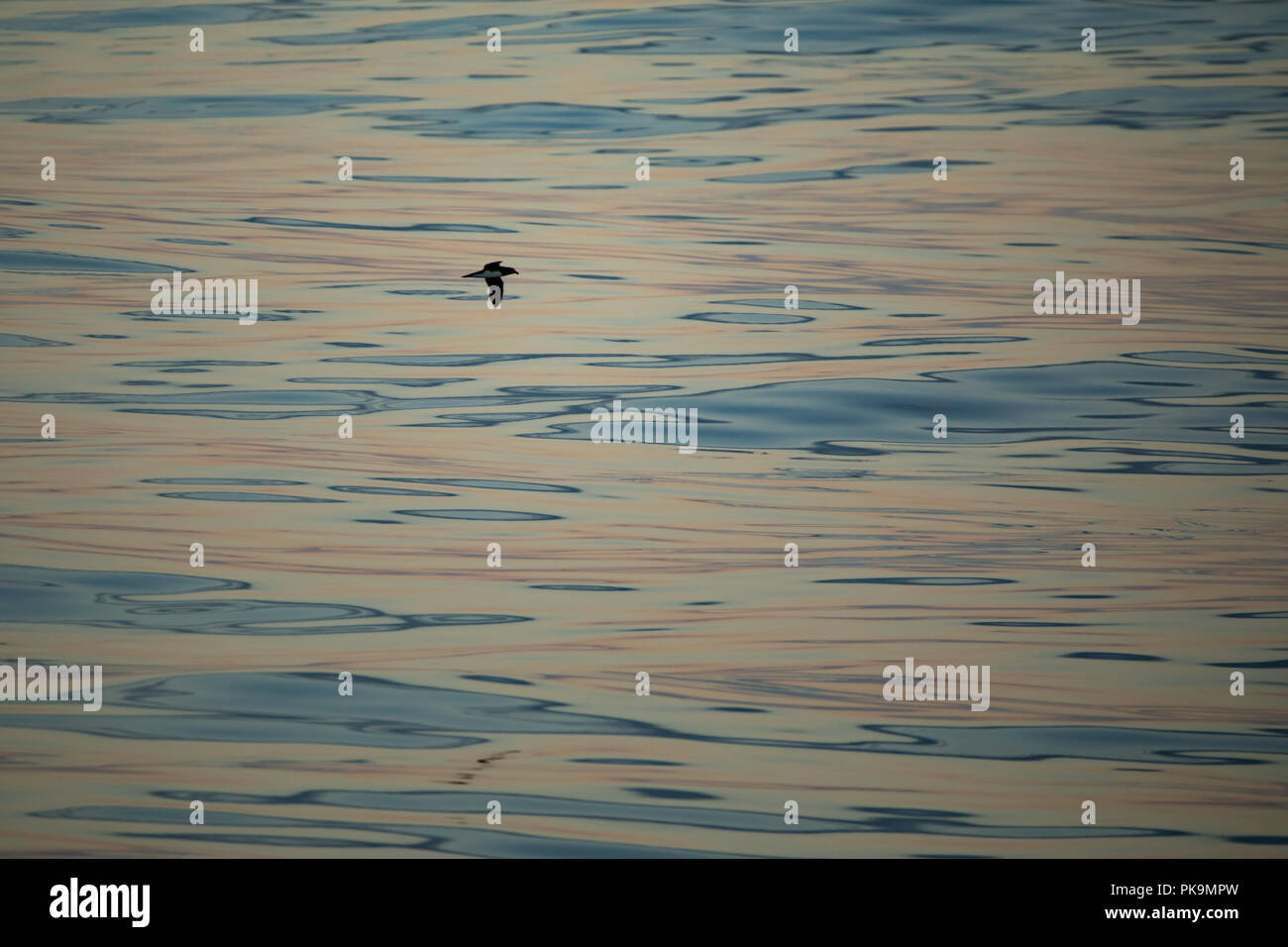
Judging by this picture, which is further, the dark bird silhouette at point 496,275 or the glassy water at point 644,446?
the dark bird silhouette at point 496,275

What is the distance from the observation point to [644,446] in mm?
4660

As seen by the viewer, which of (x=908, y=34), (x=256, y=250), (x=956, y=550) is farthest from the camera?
(x=908, y=34)

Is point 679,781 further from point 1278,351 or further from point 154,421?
point 1278,351

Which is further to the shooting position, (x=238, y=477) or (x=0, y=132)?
(x=0, y=132)

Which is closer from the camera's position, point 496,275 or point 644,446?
point 644,446

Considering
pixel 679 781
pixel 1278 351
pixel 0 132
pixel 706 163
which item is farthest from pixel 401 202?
pixel 1278 351

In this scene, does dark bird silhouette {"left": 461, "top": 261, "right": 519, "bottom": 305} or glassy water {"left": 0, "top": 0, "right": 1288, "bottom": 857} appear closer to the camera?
glassy water {"left": 0, "top": 0, "right": 1288, "bottom": 857}

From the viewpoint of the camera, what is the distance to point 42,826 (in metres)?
3.73

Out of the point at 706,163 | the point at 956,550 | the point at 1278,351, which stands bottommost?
the point at 956,550

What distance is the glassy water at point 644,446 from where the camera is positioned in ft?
12.6

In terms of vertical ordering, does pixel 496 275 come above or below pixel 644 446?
above

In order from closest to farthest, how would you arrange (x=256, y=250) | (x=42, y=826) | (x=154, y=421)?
(x=42, y=826) → (x=154, y=421) → (x=256, y=250)

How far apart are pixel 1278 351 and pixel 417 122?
135 inches

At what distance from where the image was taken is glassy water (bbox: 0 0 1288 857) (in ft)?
12.6
